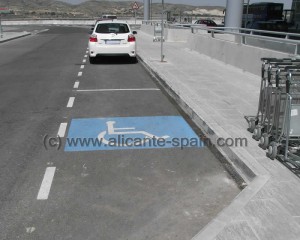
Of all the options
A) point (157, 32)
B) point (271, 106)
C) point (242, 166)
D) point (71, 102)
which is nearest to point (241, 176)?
point (242, 166)

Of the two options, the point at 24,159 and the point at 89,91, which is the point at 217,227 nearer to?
the point at 24,159

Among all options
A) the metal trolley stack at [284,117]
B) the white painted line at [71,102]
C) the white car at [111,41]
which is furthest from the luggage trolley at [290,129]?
the white car at [111,41]

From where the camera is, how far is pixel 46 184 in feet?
15.8

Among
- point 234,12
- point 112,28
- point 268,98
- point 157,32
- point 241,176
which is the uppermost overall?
point 234,12

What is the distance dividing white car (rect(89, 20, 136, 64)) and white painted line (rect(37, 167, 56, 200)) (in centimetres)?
1140

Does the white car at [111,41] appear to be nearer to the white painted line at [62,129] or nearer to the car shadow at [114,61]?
the car shadow at [114,61]

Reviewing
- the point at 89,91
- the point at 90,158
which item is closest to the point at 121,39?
the point at 89,91

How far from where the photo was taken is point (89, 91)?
1073cm

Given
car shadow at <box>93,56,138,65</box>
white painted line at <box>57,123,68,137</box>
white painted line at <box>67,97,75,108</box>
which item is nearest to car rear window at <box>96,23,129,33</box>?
car shadow at <box>93,56,138,65</box>

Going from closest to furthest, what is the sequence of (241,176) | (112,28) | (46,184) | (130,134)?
(46,184), (241,176), (130,134), (112,28)

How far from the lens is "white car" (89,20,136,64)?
16000 millimetres

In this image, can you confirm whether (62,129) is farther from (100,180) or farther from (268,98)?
(268,98)

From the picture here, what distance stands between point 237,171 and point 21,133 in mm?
4084

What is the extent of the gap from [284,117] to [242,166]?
894 mm
